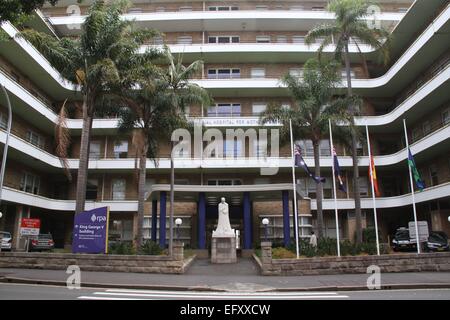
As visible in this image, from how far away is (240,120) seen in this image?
3847 cm

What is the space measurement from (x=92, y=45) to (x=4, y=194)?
1465 centimetres

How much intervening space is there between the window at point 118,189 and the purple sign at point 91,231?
20.8 meters

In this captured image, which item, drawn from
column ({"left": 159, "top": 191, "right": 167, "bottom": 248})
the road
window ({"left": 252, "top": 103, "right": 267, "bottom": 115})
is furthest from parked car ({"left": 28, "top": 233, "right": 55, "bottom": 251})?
window ({"left": 252, "top": 103, "right": 267, "bottom": 115})

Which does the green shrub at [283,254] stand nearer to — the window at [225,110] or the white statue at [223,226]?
the white statue at [223,226]

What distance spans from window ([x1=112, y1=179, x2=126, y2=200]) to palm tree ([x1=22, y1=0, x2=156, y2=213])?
18223mm

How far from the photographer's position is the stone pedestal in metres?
23.7

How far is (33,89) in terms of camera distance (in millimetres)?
37469

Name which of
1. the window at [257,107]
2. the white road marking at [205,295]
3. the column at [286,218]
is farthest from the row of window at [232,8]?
the white road marking at [205,295]

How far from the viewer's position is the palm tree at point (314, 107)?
24.5 metres

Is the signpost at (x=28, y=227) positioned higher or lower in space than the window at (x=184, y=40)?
lower

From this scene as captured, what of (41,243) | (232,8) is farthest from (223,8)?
(41,243)

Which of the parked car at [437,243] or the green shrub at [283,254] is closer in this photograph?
the green shrub at [283,254]

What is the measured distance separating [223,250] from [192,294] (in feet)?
35.3
